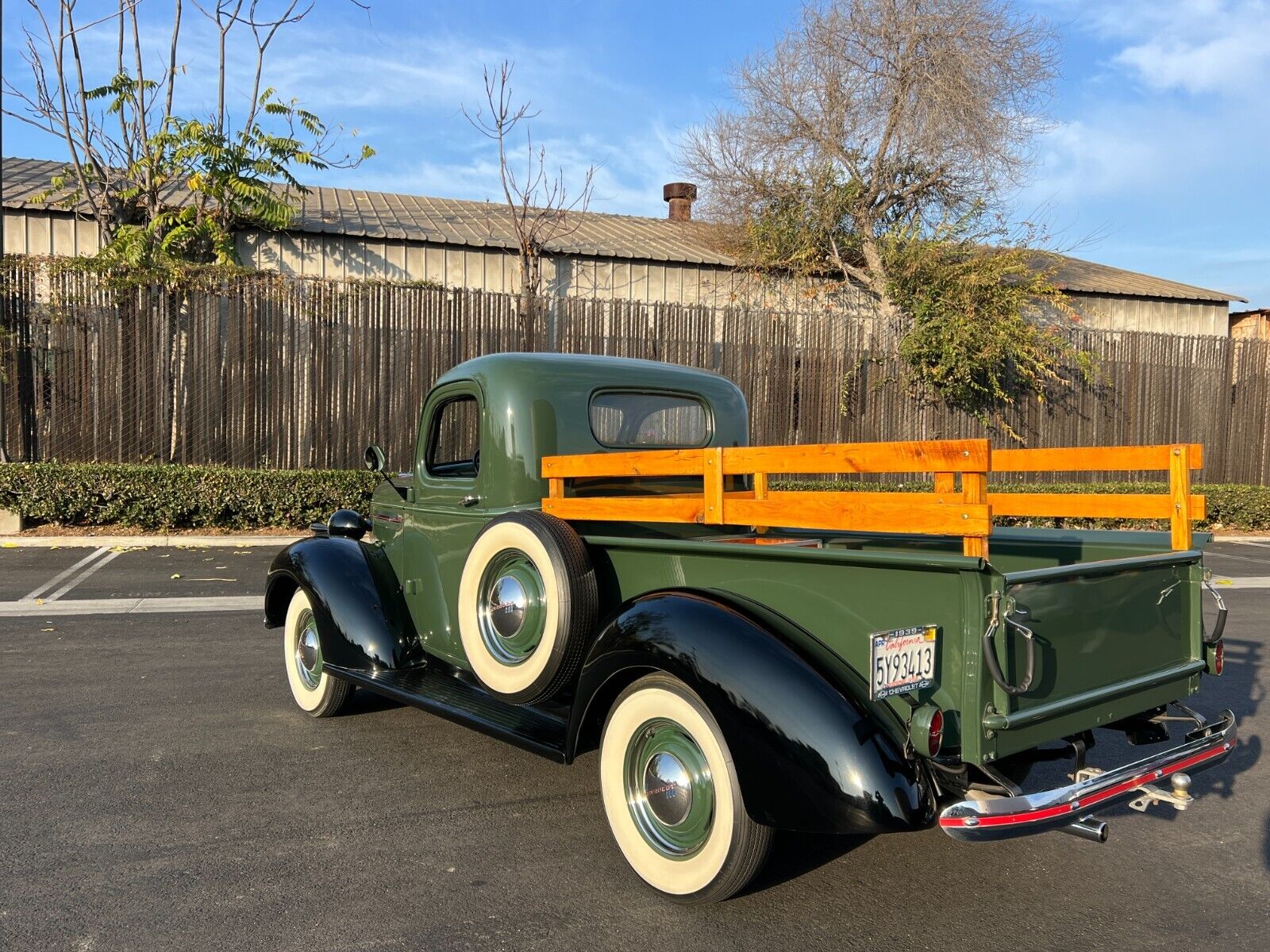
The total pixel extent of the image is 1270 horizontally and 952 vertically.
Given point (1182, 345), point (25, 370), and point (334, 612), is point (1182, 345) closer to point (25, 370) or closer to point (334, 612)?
point (334, 612)

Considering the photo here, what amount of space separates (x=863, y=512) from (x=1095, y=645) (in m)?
0.92

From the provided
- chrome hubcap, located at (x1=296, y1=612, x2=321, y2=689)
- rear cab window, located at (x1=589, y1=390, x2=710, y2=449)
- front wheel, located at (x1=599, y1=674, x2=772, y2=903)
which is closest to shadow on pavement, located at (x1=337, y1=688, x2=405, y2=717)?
chrome hubcap, located at (x1=296, y1=612, x2=321, y2=689)

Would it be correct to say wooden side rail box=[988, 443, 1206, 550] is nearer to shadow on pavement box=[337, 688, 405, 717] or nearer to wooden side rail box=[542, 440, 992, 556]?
wooden side rail box=[542, 440, 992, 556]

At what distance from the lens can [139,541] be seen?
1130 cm

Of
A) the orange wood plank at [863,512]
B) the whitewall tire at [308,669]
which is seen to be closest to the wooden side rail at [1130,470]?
the orange wood plank at [863,512]

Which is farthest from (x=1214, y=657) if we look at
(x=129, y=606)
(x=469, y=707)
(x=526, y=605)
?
(x=129, y=606)

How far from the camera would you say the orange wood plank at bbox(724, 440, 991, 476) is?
102 inches

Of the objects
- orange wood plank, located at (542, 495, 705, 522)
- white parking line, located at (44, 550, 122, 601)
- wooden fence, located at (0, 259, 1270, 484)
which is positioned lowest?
white parking line, located at (44, 550, 122, 601)

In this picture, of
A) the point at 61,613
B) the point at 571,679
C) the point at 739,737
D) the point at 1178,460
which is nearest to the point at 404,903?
the point at 571,679

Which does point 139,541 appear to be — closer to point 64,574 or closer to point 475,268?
point 64,574

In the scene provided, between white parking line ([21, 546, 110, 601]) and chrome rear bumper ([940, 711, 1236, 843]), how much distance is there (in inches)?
316

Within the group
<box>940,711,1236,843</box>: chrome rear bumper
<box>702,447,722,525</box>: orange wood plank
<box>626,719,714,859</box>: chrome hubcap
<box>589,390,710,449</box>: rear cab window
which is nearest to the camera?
<box>940,711,1236,843</box>: chrome rear bumper

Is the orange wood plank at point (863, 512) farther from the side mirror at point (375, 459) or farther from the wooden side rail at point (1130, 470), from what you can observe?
the side mirror at point (375, 459)

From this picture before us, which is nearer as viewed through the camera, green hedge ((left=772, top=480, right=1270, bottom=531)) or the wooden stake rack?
the wooden stake rack
